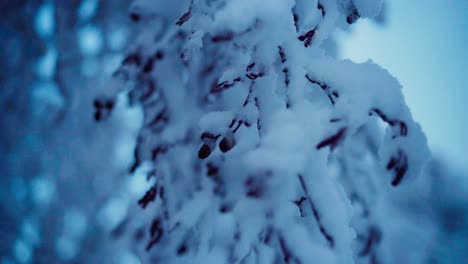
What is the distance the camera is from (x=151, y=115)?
1.08 m

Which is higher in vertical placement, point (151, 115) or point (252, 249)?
point (151, 115)

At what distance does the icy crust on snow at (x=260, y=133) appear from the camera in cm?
77

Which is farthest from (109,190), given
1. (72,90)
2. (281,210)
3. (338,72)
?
(338,72)

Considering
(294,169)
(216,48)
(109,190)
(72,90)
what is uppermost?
(216,48)

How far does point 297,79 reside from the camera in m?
0.87

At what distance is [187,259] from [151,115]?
16.4 inches

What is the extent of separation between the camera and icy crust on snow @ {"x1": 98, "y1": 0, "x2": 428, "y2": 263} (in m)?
0.77

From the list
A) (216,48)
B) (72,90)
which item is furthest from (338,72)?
(72,90)

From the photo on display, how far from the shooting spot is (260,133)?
2.85ft

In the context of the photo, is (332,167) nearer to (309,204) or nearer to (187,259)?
(309,204)

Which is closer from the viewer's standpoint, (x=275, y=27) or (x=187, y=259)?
(x=275, y=27)

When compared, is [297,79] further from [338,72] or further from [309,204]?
[309,204]

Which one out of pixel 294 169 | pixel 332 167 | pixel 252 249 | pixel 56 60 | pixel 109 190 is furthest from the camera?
pixel 56 60

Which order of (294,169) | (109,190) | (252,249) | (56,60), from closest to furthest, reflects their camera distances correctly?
(294,169), (252,249), (109,190), (56,60)
